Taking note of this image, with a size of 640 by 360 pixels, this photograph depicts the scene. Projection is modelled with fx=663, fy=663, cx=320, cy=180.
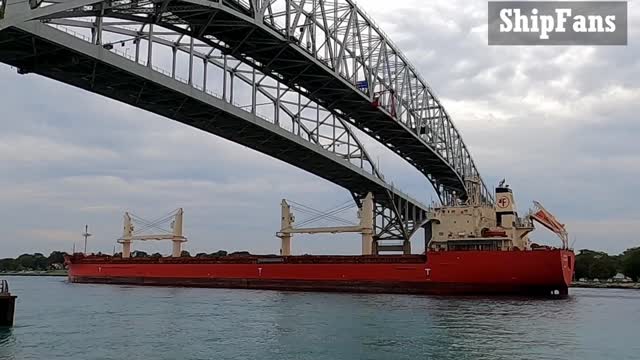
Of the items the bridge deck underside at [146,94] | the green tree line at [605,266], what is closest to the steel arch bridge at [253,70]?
the bridge deck underside at [146,94]

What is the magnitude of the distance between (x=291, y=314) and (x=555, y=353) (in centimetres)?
1014

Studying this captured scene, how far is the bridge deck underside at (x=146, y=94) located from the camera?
16.9 metres

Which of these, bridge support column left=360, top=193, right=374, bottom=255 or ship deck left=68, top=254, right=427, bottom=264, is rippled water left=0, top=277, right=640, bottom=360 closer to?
ship deck left=68, top=254, right=427, bottom=264

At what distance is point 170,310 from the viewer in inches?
969

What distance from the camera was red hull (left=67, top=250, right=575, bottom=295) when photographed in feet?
102

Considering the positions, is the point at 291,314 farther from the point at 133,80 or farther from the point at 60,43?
the point at 60,43

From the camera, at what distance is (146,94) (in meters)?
22.1

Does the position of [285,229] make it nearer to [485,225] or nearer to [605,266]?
[485,225]

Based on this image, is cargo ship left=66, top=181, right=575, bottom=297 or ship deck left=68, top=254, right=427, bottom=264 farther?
ship deck left=68, top=254, right=427, bottom=264

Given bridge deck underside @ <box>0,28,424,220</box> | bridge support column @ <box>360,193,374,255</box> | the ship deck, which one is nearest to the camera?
bridge deck underside @ <box>0,28,424,220</box>

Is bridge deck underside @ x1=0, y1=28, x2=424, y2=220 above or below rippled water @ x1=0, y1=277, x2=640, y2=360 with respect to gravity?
above

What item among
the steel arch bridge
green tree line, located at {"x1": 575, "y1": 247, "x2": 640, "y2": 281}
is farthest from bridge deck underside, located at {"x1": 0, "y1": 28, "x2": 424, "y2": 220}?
green tree line, located at {"x1": 575, "y1": 247, "x2": 640, "y2": 281}

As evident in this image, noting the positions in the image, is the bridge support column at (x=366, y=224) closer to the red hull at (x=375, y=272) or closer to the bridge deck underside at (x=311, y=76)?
the red hull at (x=375, y=272)

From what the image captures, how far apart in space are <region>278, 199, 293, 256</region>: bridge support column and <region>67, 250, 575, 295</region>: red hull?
2.04m
